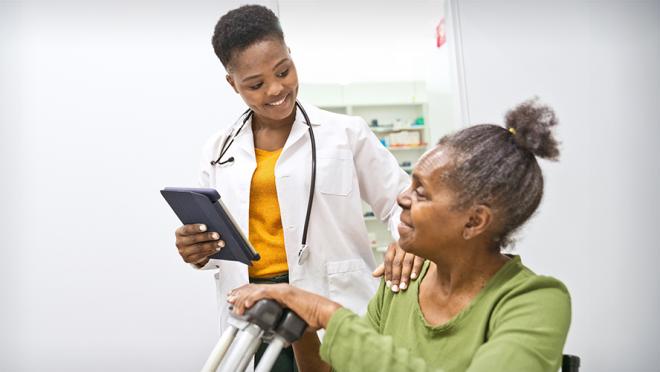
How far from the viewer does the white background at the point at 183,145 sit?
7.86 ft

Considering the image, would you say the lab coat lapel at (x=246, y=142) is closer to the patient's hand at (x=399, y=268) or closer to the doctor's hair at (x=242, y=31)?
the doctor's hair at (x=242, y=31)

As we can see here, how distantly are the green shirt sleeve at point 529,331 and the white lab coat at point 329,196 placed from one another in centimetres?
61

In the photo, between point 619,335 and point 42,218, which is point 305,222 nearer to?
point 42,218

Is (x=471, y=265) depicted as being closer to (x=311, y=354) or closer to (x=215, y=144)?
(x=311, y=354)

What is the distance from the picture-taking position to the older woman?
2.54 feet

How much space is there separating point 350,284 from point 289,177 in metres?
0.34

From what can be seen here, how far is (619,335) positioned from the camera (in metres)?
2.46

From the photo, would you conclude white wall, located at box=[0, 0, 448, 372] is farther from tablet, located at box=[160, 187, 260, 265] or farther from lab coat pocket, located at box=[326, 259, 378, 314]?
tablet, located at box=[160, 187, 260, 265]

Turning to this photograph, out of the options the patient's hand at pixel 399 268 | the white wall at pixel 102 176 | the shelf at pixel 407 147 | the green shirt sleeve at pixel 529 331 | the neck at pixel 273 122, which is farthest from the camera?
the shelf at pixel 407 147

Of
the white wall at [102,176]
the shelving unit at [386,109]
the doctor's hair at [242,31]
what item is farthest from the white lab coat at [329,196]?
the shelving unit at [386,109]

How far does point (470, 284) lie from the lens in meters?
0.95

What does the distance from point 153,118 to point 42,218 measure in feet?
2.19

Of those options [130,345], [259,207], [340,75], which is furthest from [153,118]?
[340,75]

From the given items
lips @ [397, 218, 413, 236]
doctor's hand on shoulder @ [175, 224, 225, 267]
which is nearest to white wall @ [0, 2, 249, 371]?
doctor's hand on shoulder @ [175, 224, 225, 267]
